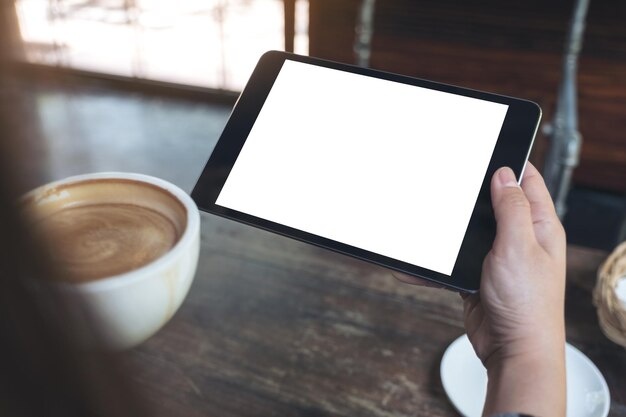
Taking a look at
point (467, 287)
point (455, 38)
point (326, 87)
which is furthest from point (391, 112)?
point (455, 38)

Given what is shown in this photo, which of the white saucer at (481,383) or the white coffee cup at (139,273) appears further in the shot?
the white saucer at (481,383)

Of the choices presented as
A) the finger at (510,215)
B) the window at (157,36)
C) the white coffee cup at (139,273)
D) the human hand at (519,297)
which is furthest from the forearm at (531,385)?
the window at (157,36)

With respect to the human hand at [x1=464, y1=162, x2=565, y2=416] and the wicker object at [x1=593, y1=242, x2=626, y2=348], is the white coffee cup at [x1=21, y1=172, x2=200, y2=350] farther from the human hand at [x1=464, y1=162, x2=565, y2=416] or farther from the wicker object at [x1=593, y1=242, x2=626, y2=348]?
the wicker object at [x1=593, y1=242, x2=626, y2=348]

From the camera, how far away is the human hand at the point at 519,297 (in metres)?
0.54

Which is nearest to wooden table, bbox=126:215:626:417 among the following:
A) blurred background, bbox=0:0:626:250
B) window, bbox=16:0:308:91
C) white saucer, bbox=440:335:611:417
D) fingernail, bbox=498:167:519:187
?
white saucer, bbox=440:335:611:417

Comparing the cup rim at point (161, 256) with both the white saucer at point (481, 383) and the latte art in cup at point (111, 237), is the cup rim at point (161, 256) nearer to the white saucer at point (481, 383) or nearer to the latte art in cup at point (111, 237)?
the latte art in cup at point (111, 237)

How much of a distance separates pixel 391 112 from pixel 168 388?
0.40 metres

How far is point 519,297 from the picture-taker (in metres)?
0.58

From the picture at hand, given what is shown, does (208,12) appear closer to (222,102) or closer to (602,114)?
(222,102)

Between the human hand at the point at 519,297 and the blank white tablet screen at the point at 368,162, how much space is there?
42mm

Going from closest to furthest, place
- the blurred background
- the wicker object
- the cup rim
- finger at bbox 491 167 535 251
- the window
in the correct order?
the cup rim < finger at bbox 491 167 535 251 < the wicker object < the blurred background < the window

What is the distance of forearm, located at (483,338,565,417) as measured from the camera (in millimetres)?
504

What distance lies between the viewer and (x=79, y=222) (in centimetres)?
58

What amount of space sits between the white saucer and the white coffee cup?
33cm
